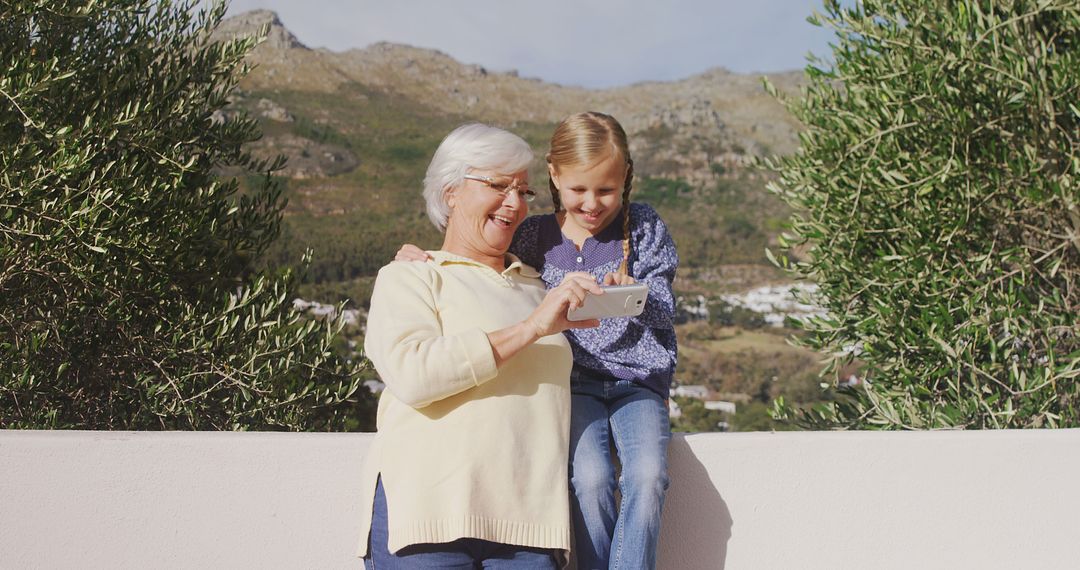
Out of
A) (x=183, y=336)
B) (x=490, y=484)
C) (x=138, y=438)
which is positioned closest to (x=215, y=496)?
(x=138, y=438)

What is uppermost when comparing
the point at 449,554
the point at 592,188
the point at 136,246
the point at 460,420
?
the point at 592,188

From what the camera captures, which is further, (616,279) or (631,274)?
(631,274)

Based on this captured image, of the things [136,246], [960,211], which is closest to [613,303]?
[960,211]

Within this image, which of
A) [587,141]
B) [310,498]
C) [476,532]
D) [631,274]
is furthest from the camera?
[310,498]

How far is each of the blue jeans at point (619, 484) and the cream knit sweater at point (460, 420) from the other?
0.47 feet

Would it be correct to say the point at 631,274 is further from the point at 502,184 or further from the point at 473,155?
the point at 473,155

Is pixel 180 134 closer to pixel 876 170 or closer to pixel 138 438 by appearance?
pixel 138 438

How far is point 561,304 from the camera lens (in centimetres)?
238

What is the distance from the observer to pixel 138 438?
3.08m

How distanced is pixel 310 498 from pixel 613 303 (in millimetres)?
1292

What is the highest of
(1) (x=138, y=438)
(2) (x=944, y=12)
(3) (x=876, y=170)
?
(2) (x=944, y=12)

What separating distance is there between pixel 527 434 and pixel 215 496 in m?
1.28

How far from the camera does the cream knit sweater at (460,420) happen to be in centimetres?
231

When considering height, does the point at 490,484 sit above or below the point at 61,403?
above
